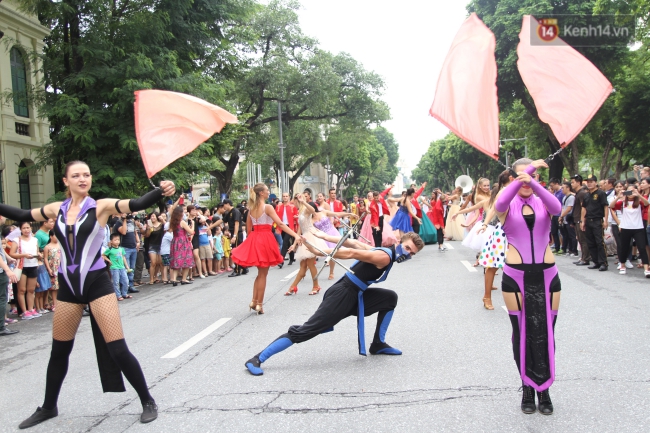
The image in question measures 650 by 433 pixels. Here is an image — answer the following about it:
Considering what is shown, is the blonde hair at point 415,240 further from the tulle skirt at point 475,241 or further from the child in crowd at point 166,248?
the child in crowd at point 166,248

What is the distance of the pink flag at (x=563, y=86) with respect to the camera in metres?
4.25

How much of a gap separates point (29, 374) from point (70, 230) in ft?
8.74

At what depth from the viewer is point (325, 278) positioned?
13016mm

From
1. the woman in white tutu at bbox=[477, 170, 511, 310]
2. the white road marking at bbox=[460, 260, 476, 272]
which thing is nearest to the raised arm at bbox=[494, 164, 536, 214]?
the woman in white tutu at bbox=[477, 170, 511, 310]

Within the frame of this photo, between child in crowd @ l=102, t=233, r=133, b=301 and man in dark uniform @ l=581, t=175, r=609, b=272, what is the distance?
32.6 feet

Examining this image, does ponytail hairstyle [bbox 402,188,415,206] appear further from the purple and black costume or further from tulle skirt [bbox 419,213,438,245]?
the purple and black costume

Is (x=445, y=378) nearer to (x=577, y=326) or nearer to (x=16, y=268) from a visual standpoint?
(x=577, y=326)

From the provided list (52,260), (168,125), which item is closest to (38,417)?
(168,125)

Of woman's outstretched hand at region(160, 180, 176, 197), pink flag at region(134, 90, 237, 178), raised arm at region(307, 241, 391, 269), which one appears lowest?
raised arm at region(307, 241, 391, 269)

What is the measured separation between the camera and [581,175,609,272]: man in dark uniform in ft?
A: 41.2

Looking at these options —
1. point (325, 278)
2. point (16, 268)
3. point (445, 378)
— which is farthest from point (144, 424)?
point (325, 278)

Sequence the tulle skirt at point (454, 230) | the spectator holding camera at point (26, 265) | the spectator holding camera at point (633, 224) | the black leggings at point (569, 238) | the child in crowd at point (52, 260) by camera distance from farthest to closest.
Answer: the tulle skirt at point (454, 230), the black leggings at point (569, 238), the spectator holding camera at point (633, 224), the child in crowd at point (52, 260), the spectator holding camera at point (26, 265)

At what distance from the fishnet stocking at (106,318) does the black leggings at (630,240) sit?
1048 centimetres

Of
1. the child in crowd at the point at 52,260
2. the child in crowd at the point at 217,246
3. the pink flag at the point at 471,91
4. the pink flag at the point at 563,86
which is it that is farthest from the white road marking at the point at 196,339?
the child in crowd at the point at 217,246
